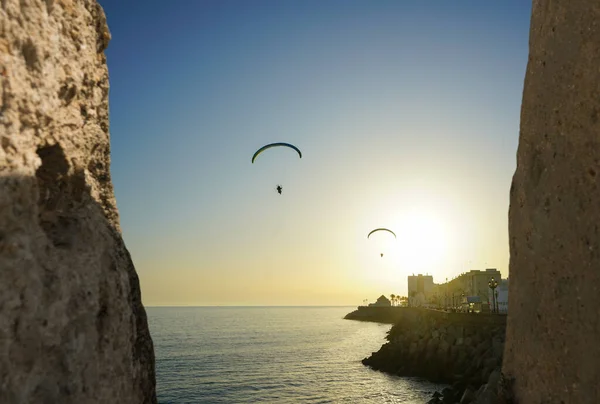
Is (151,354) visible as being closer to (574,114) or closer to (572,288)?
(572,288)

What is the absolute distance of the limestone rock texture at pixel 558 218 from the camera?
24.3 ft

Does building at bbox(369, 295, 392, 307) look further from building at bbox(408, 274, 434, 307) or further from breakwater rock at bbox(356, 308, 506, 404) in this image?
breakwater rock at bbox(356, 308, 506, 404)

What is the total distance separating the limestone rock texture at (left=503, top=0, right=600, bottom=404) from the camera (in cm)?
740

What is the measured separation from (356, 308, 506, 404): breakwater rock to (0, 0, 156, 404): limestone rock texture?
21946 mm

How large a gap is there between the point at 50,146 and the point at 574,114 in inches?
303

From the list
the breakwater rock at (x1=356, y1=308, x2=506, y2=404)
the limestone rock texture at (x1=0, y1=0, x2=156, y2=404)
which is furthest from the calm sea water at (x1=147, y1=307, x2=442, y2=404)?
the limestone rock texture at (x1=0, y1=0, x2=156, y2=404)

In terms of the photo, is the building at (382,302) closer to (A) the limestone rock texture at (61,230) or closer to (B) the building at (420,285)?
(B) the building at (420,285)

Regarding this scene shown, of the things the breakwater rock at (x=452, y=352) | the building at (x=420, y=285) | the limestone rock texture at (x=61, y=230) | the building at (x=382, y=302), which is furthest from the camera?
the building at (x=382, y=302)

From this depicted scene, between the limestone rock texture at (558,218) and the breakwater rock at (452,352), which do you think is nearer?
the limestone rock texture at (558,218)

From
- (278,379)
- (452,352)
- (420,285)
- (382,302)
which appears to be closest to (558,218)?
(452,352)

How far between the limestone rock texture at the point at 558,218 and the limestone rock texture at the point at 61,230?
6.28m

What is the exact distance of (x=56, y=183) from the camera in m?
4.99

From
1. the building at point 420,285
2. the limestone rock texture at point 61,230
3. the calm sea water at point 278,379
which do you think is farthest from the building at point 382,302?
the limestone rock texture at point 61,230

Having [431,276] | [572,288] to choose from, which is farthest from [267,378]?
[431,276]
